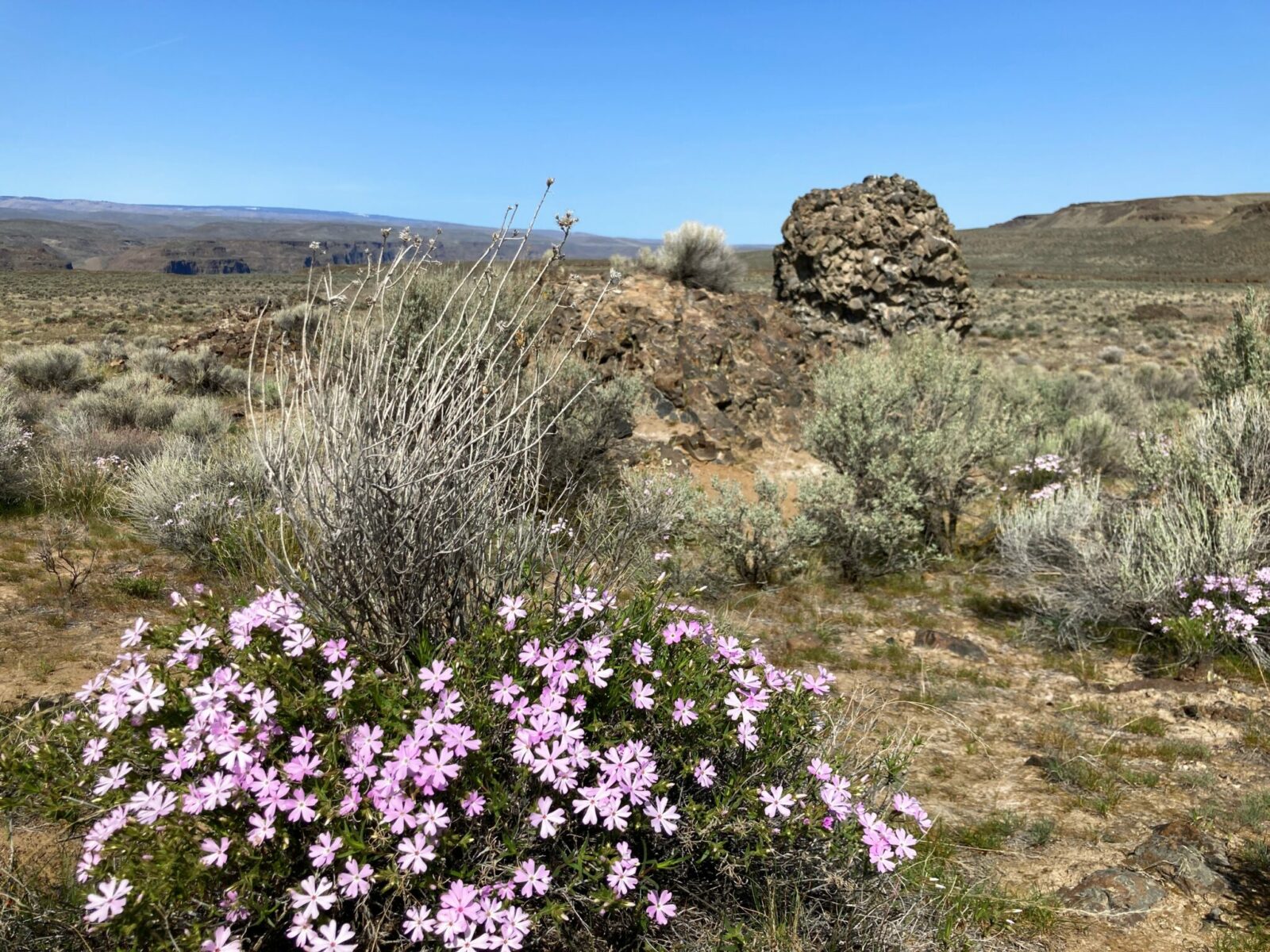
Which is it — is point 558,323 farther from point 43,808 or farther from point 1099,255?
point 1099,255

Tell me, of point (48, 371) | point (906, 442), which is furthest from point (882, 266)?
point (48, 371)

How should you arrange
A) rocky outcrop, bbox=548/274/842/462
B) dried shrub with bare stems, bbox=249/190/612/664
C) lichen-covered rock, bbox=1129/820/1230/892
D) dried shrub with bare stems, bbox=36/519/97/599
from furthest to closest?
rocky outcrop, bbox=548/274/842/462 < dried shrub with bare stems, bbox=36/519/97/599 < lichen-covered rock, bbox=1129/820/1230/892 < dried shrub with bare stems, bbox=249/190/612/664

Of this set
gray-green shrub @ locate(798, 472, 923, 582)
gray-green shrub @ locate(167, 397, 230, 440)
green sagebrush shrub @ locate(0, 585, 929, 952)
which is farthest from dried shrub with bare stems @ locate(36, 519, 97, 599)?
gray-green shrub @ locate(798, 472, 923, 582)

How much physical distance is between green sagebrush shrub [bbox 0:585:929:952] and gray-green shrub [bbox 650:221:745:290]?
10.0 m

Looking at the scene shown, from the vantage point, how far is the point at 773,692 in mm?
2156

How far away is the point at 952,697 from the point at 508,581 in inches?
129

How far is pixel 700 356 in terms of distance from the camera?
30.6 ft

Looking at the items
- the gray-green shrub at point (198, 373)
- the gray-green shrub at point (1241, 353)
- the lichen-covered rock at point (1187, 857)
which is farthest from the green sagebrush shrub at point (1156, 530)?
the gray-green shrub at point (198, 373)

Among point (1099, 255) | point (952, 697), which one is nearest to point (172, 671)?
point (952, 697)

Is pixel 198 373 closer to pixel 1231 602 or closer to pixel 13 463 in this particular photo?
pixel 13 463

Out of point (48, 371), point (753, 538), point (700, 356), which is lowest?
point (753, 538)

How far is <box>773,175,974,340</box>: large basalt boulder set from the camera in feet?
42.6

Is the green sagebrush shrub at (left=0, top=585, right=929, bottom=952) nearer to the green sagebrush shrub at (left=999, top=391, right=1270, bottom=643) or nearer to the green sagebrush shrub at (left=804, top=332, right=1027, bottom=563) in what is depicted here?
the green sagebrush shrub at (left=999, top=391, right=1270, bottom=643)

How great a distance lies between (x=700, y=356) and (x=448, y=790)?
8034mm
